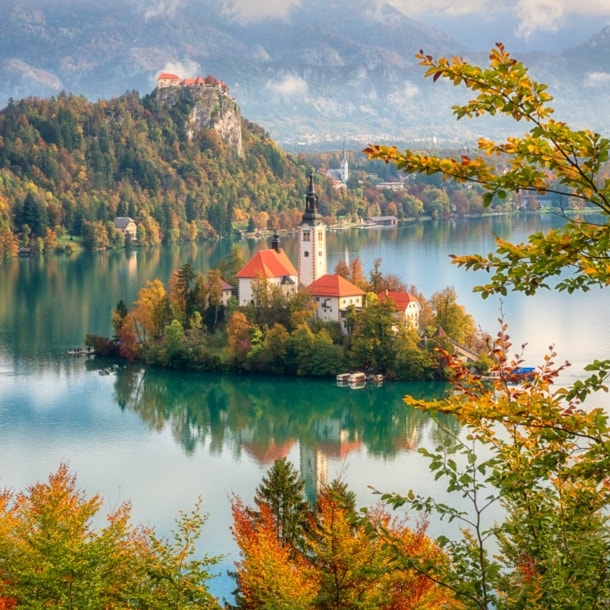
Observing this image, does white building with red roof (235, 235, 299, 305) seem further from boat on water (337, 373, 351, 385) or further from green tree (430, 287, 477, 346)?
green tree (430, 287, 477, 346)

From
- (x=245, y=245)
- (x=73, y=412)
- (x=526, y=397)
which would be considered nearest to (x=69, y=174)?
(x=245, y=245)

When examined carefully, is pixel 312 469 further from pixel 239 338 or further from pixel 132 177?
pixel 132 177

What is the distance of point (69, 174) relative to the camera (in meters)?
58.4

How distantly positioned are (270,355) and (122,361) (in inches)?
144

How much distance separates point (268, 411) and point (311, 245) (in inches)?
241

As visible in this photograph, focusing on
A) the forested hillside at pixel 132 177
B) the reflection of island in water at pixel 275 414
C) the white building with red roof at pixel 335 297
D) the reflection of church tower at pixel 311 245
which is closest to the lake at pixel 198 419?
the reflection of island in water at pixel 275 414

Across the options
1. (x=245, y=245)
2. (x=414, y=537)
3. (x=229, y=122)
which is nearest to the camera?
(x=414, y=537)

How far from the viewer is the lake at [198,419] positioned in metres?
14.8

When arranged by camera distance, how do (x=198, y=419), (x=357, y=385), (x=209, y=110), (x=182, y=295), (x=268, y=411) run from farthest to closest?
(x=209, y=110) < (x=182, y=295) < (x=357, y=385) < (x=268, y=411) < (x=198, y=419)

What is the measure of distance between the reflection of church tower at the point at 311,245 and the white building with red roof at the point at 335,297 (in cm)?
143

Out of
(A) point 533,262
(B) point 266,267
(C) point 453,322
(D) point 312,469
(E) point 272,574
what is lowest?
(D) point 312,469

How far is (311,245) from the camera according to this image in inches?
970

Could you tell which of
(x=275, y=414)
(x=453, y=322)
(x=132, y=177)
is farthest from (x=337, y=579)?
(x=132, y=177)

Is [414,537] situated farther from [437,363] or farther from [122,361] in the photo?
[122,361]
